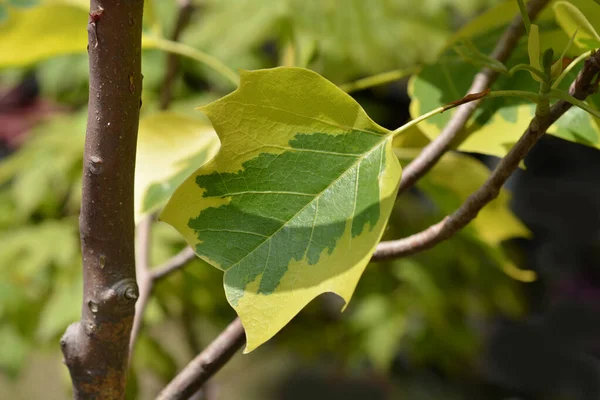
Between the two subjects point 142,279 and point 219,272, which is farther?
point 219,272

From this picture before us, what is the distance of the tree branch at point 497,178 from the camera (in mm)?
231

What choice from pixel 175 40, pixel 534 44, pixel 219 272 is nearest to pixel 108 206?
pixel 534 44

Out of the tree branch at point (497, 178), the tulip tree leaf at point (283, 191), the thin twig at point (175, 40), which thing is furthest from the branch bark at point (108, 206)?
the thin twig at point (175, 40)

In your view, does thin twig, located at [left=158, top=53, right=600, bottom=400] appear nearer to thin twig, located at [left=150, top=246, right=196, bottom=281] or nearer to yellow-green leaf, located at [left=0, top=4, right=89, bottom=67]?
thin twig, located at [left=150, top=246, right=196, bottom=281]

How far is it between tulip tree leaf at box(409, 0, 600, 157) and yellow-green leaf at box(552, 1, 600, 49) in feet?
0.09

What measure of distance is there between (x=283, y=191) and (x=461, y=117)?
13 cm

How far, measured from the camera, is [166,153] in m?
0.36

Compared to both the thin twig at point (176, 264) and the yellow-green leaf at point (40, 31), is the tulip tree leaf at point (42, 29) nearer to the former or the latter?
the yellow-green leaf at point (40, 31)

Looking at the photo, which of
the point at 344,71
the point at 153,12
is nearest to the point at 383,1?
the point at 344,71

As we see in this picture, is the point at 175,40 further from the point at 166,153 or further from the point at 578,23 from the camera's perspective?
the point at 578,23

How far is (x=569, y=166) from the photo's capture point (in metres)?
1.54

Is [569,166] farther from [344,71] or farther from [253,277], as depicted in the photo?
[253,277]

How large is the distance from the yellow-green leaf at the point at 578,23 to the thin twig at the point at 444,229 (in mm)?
16

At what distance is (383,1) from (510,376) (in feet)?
3.59
